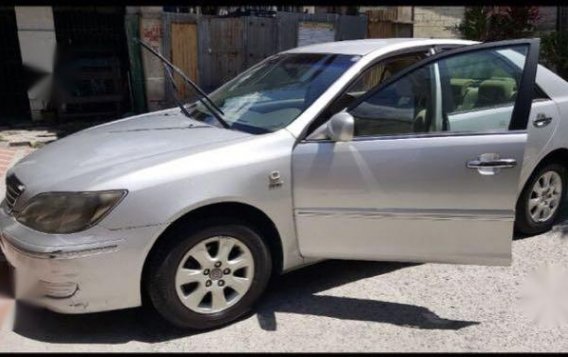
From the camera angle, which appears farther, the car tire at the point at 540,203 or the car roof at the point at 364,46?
the car tire at the point at 540,203

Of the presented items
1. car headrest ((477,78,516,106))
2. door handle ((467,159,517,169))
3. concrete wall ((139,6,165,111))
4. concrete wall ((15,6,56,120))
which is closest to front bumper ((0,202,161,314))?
door handle ((467,159,517,169))

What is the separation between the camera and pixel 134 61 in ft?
33.2

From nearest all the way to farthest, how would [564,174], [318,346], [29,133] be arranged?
[318,346] → [564,174] → [29,133]

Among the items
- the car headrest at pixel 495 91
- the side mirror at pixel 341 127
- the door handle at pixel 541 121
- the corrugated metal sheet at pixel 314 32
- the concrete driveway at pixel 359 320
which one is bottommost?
the concrete driveway at pixel 359 320

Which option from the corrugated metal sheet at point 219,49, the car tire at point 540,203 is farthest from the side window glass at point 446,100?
the corrugated metal sheet at point 219,49

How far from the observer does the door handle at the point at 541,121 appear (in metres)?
4.04

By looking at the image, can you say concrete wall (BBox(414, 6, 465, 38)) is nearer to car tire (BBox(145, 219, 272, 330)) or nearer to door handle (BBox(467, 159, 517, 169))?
door handle (BBox(467, 159, 517, 169))

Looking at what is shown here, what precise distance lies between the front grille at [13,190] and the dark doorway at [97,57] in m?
6.51

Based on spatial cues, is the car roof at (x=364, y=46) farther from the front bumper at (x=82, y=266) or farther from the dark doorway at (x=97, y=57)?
the dark doorway at (x=97, y=57)

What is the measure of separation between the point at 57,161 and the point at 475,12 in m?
10.1

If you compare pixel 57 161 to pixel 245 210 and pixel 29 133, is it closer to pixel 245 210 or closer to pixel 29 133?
pixel 245 210

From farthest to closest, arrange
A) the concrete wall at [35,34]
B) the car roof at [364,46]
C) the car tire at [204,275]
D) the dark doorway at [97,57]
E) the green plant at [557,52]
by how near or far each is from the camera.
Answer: the green plant at [557,52], the dark doorway at [97,57], the concrete wall at [35,34], the car roof at [364,46], the car tire at [204,275]

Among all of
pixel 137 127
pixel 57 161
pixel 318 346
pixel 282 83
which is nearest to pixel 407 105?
pixel 282 83

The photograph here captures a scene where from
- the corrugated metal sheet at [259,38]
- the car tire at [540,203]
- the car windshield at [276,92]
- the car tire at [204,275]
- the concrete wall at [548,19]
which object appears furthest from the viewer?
the concrete wall at [548,19]
